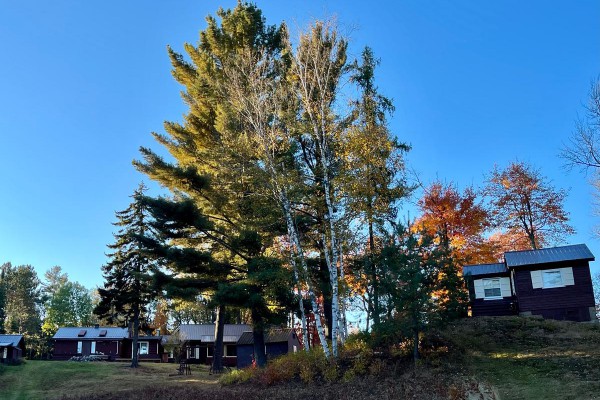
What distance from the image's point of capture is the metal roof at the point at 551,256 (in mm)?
22278

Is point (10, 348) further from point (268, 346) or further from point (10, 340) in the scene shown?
point (268, 346)

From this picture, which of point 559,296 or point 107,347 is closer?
point 559,296

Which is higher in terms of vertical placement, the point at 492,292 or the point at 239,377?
the point at 492,292

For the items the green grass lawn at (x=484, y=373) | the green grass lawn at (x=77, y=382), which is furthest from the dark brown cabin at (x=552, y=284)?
the green grass lawn at (x=77, y=382)

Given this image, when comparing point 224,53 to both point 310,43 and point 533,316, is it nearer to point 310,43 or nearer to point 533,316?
point 310,43

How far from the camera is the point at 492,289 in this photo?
24641mm

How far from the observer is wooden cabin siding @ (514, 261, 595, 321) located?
72.7 feet

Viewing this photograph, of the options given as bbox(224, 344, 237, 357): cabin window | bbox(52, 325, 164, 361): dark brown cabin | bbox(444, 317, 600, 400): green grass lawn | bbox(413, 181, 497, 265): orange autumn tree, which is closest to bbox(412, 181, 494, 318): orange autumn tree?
bbox(413, 181, 497, 265): orange autumn tree

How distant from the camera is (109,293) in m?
35.9

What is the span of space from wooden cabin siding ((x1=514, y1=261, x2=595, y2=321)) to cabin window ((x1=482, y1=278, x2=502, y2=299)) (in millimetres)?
1353

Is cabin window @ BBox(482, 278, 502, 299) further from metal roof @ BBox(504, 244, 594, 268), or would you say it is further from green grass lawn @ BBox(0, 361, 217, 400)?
green grass lawn @ BBox(0, 361, 217, 400)

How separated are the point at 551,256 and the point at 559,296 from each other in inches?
74.3

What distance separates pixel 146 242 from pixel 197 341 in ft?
89.9

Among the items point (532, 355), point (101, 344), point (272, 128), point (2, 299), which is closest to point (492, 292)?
point (532, 355)
